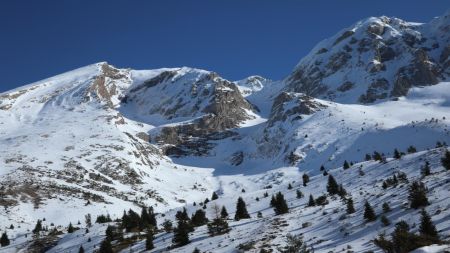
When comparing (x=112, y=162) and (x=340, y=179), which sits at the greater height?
(x=112, y=162)

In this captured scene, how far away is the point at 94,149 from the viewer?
573ft

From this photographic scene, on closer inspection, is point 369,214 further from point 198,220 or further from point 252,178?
point 252,178


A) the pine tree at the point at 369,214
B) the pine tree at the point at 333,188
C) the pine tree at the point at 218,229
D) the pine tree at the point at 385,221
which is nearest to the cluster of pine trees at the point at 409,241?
the pine tree at the point at 385,221

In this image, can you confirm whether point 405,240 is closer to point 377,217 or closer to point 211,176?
point 377,217

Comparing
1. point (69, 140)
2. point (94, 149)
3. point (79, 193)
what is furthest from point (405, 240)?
point (69, 140)

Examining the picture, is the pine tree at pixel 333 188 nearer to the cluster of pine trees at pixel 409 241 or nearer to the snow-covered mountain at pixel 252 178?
the snow-covered mountain at pixel 252 178

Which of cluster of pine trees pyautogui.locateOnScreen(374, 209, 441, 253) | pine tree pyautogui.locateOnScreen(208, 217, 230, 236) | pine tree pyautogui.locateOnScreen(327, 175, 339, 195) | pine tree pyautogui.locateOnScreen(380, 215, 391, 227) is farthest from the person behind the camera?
pine tree pyautogui.locateOnScreen(327, 175, 339, 195)

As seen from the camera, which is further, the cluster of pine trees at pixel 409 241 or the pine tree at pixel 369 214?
the pine tree at pixel 369 214

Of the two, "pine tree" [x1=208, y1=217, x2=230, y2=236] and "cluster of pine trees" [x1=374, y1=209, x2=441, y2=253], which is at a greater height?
"pine tree" [x1=208, y1=217, x2=230, y2=236]

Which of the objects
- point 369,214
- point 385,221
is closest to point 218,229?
point 369,214

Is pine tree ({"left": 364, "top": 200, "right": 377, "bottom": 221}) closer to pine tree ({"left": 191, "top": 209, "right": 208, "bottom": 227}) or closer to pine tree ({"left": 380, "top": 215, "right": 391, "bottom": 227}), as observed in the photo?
pine tree ({"left": 380, "top": 215, "right": 391, "bottom": 227})

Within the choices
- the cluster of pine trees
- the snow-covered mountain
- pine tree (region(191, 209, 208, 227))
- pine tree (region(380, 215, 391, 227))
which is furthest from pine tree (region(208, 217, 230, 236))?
the cluster of pine trees

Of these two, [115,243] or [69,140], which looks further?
[69,140]

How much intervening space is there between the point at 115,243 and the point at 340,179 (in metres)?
28.6
